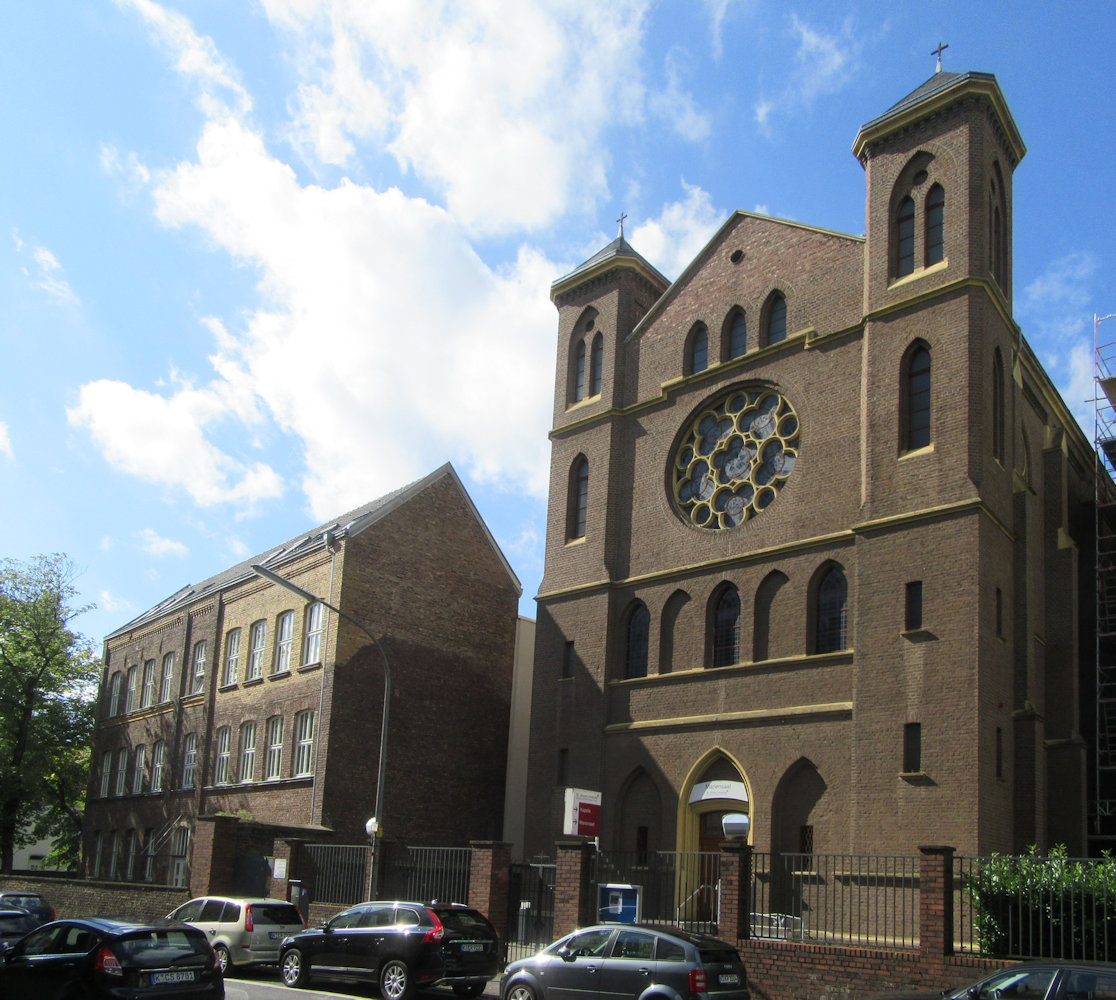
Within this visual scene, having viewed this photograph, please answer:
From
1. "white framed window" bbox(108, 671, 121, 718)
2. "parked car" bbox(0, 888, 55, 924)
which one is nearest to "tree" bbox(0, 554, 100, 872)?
"white framed window" bbox(108, 671, 121, 718)

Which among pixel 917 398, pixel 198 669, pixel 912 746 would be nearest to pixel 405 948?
pixel 912 746

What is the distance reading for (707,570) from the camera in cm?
2875

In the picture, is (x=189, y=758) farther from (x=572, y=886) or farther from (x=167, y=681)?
(x=572, y=886)

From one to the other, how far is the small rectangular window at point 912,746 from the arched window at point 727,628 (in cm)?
511

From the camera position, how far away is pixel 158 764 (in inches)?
1689

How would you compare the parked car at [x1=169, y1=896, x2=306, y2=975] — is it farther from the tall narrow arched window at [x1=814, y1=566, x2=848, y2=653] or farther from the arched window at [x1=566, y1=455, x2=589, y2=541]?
the arched window at [x1=566, y1=455, x2=589, y2=541]

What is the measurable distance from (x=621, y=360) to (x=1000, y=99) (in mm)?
11565

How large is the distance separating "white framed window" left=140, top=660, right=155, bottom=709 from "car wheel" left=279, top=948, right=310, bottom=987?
86.1 ft

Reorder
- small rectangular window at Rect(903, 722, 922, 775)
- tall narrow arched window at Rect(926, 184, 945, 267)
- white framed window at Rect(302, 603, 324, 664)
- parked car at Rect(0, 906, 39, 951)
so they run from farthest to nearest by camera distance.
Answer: white framed window at Rect(302, 603, 324, 664) → tall narrow arched window at Rect(926, 184, 945, 267) → small rectangular window at Rect(903, 722, 922, 775) → parked car at Rect(0, 906, 39, 951)

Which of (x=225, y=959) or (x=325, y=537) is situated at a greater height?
(x=325, y=537)

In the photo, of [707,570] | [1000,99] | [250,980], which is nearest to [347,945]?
[250,980]

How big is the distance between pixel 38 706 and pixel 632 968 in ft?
131

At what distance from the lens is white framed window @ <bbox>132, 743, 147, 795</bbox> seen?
44.0 metres

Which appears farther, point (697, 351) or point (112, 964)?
point (697, 351)
